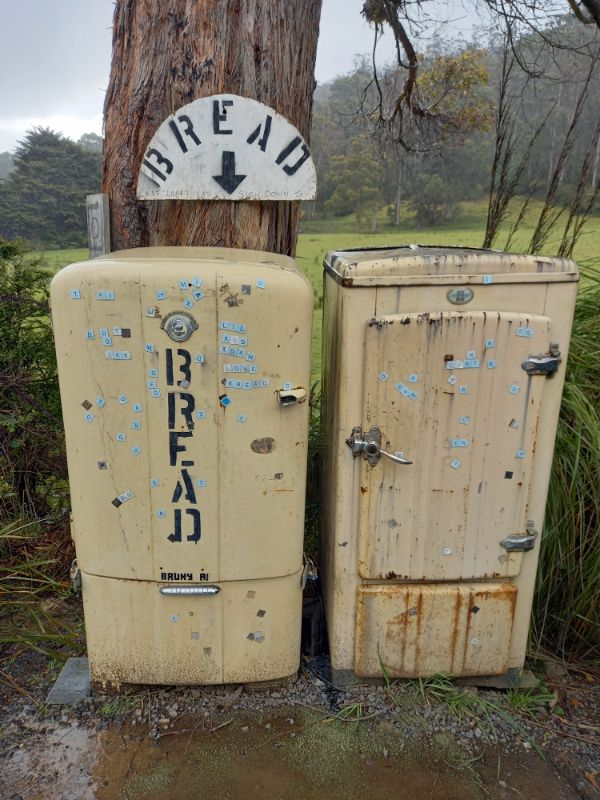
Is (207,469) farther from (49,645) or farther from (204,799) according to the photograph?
(49,645)

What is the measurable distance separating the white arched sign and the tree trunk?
0.14m

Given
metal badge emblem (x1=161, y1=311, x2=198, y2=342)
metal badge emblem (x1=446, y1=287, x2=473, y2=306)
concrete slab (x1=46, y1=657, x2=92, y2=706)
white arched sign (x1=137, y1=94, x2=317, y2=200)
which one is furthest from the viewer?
white arched sign (x1=137, y1=94, x2=317, y2=200)

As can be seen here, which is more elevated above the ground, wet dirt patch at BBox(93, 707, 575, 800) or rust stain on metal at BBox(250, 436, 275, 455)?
rust stain on metal at BBox(250, 436, 275, 455)

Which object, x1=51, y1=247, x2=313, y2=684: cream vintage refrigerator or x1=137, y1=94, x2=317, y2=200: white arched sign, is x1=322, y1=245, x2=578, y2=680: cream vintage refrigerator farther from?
x1=137, y1=94, x2=317, y2=200: white arched sign

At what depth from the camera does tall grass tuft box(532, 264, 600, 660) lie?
7.40 feet

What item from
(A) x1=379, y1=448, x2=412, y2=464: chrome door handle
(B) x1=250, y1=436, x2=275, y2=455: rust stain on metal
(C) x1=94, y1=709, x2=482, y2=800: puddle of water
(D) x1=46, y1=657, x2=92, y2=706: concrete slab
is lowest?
(C) x1=94, y1=709, x2=482, y2=800: puddle of water

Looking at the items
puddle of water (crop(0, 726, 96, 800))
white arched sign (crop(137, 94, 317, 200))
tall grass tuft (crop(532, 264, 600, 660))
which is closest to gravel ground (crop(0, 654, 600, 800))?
puddle of water (crop(0, 726, 96, 800))

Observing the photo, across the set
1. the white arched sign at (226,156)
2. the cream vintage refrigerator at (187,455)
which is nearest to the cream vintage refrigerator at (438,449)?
the cream vintage refrigerator at (187,455)

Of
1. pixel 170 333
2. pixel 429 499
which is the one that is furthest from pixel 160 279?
pixel 429 499

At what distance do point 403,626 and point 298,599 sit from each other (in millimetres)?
397

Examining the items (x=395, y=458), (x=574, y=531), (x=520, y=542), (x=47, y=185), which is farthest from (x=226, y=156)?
(x=47, y=185)

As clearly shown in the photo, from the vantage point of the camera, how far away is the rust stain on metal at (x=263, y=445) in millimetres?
1836

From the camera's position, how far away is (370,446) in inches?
73.9

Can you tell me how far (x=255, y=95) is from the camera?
2367 millimetres
